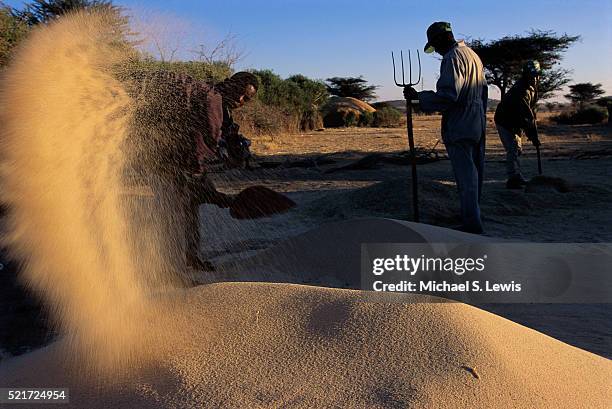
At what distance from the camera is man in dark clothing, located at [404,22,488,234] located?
4.19m

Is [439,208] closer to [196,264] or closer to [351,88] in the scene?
[196,264]

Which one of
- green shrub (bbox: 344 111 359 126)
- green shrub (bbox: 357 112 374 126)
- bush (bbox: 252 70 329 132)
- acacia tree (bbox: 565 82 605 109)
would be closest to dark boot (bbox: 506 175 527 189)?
bush (bbox: 252 70 329 132)

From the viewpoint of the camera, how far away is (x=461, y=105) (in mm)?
4289

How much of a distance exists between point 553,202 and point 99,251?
4.97 m

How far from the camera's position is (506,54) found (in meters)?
21.2

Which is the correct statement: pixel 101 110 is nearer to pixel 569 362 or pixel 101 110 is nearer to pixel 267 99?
pixel 569 362

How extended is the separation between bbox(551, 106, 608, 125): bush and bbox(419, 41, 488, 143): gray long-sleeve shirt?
20247 mm

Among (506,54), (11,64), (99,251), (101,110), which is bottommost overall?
(99,251)

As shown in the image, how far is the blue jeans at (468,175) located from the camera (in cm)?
436

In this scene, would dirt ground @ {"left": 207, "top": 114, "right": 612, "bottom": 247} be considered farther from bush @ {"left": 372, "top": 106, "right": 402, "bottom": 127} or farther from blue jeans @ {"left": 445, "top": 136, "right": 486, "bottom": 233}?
bush @ {"left": 372, "top": 106, "right": 402, "bottom": 127}

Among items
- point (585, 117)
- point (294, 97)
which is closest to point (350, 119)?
point (294, 97)

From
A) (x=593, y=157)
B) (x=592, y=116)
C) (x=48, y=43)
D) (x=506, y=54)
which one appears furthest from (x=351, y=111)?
(x=48, y=43)

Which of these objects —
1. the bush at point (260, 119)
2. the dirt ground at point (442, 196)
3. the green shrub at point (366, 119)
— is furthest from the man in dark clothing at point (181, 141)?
the green shrub at point (366, 119)

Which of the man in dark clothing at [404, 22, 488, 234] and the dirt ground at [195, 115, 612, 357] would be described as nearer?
the dirt ground at [195, 115, 612, 357]
